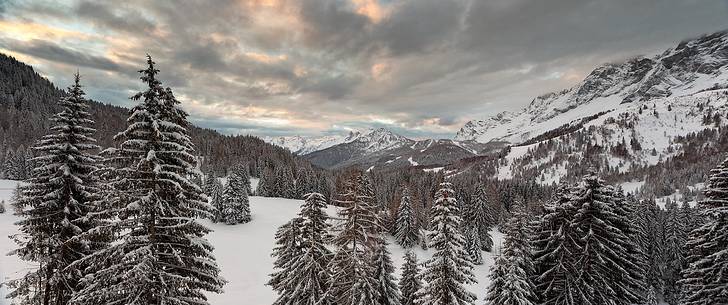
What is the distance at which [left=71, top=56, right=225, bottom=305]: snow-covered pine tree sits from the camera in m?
10.1

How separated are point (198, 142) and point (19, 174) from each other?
2902 inches

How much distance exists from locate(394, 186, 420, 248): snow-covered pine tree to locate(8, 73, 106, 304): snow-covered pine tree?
58.2 metres

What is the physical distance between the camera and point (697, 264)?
1589 cm

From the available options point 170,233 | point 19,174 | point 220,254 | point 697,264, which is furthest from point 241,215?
point 19,174

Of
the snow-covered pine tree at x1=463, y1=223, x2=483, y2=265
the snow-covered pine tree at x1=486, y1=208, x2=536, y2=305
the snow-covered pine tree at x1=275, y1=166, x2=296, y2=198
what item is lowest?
the snow-covered pine tree at x1=463, y1=223, x2=483, y2=265

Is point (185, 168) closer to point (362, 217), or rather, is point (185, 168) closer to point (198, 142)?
point (362, 217)

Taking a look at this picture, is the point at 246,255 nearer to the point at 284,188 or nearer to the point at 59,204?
the point at 59,204

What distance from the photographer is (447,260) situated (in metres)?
16.2

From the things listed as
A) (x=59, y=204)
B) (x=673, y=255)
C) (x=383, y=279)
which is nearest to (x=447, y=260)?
(x=383, y=279)

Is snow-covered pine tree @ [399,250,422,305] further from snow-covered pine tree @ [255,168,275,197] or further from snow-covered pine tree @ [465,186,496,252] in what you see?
snow-covered pine tree @ [255,168,275,197]

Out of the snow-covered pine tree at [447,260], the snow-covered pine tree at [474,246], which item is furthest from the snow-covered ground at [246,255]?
the snow-covered pine tree at [447,260]

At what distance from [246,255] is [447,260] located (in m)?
44.0

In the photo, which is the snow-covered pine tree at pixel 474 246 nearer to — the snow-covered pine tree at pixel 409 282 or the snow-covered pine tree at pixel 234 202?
the snow-covered pine tree at pixel 409 282

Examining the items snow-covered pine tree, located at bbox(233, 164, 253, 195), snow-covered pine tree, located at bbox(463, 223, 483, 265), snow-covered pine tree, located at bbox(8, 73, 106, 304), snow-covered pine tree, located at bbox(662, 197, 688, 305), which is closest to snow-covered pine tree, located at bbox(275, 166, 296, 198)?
snow-covered pine tree, located at bbox(233, 164, 253, 195)
